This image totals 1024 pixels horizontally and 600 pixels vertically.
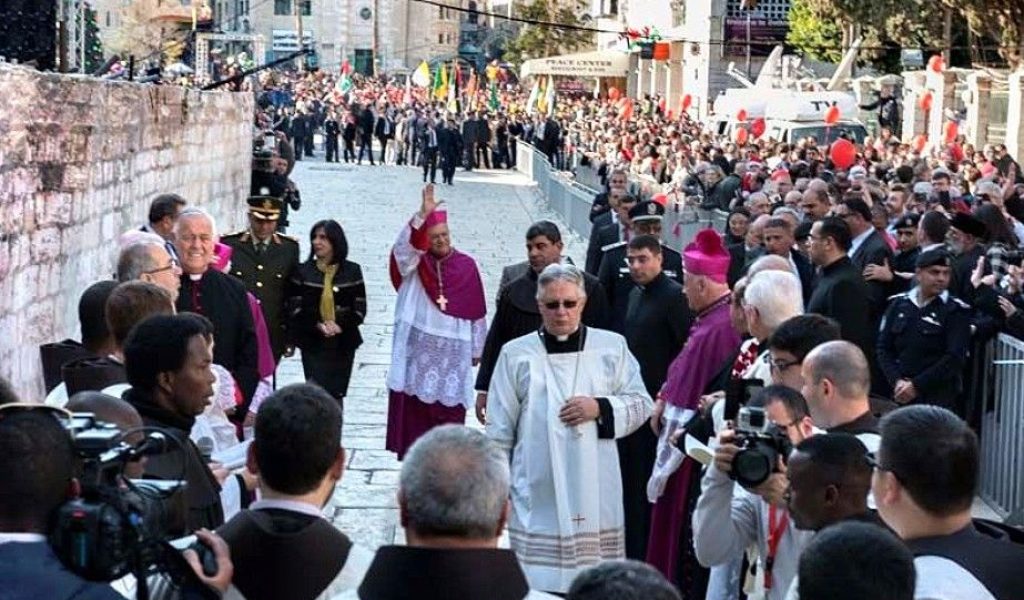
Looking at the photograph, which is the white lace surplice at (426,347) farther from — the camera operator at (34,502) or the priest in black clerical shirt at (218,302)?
the camera operator at (34,502)

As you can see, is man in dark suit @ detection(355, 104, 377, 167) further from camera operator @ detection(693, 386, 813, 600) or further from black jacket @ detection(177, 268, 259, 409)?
camera operator @ detection(693, 386, 813, 600)

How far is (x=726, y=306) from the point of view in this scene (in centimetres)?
789

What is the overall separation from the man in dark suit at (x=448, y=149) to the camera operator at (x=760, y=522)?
112ft

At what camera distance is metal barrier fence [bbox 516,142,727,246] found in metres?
18.9

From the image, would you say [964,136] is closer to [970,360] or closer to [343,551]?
[970,360]

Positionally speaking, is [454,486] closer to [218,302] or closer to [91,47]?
[218,302]

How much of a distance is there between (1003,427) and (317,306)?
13.7 ft

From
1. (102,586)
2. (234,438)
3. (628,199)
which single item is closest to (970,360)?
(628,199)

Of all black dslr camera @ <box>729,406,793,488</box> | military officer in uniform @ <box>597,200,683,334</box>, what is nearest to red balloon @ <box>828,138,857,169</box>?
military officer in uniform @ <box>597,200,683,334</box>

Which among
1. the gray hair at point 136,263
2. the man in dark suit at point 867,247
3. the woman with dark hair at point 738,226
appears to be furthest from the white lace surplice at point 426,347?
the woman with dark hair at point 738,226

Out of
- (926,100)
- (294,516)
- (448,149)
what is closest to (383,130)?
(448,149)

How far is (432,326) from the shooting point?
10.4 m

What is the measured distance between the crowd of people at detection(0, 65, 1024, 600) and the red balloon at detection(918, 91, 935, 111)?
1969 centimetres

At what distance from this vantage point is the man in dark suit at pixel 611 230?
1378 cm
